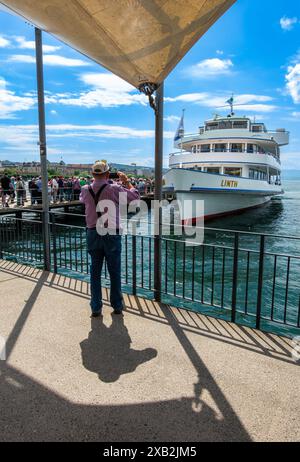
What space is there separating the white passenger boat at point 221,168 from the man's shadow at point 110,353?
16.7 m

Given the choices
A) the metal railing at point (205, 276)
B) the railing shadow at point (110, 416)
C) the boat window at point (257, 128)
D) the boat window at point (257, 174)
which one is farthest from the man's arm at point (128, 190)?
the boat window at point (257, 128)

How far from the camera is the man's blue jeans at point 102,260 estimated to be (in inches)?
162

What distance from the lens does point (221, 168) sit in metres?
24.5

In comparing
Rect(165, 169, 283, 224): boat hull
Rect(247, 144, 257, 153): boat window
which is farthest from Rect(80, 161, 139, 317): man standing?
Rect(247, 144, 257, 153): boat window

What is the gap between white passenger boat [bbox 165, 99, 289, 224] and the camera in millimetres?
20703

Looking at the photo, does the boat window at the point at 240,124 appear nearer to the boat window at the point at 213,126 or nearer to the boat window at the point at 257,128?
the boat window at the point at 257,128

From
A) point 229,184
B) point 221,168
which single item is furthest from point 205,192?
point 221,168

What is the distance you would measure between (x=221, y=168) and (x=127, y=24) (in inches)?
888

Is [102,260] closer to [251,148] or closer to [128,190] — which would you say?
[128,190]

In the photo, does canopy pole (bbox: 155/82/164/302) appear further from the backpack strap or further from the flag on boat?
the flag on boat

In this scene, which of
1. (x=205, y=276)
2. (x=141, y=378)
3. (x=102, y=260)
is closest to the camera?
(x=141, y=378)

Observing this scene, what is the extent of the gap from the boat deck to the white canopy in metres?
2.96

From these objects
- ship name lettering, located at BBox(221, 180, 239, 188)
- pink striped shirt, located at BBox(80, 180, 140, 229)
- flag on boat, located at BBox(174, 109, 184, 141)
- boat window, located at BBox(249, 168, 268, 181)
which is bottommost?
pink striped shirt, located at BBox(80, 180, 140, 229)
